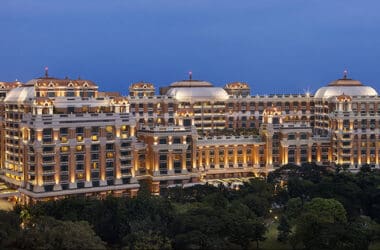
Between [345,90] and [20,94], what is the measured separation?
5068 cm

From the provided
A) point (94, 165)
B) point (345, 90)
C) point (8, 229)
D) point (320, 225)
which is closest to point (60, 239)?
point (8, 229)

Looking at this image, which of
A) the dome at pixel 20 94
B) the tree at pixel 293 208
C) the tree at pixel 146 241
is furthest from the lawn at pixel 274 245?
the dome at pixel 20 94

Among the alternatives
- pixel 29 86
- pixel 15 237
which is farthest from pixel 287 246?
pixel 29 86

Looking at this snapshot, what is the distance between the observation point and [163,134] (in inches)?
3108

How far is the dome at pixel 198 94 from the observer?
324ft

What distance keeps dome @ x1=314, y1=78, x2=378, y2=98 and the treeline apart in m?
28.8

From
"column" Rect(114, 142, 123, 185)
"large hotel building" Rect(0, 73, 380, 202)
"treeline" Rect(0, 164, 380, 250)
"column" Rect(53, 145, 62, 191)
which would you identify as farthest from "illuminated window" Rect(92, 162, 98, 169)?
"treeline" Rect(0, 164, 380, 250)

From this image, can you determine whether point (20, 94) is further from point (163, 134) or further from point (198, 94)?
point (198, 94)

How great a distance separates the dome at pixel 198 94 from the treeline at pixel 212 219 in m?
28.7

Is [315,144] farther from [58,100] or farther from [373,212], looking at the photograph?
[58,100]

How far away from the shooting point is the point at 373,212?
65125 mm

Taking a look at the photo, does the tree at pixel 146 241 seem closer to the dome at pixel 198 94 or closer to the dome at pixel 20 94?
the dome at pixel 20 94

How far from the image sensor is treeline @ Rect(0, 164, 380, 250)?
4709cm

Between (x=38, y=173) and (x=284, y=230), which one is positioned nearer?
(x=284, y=230)
